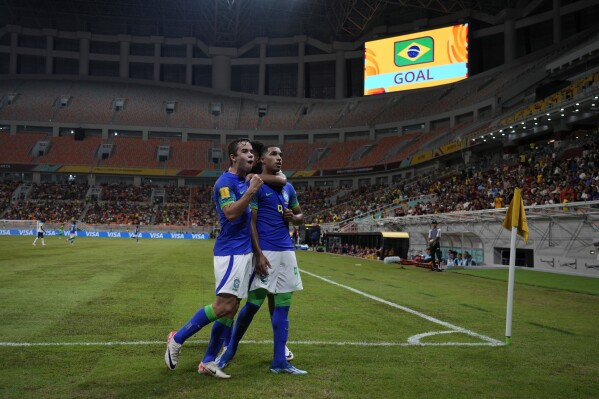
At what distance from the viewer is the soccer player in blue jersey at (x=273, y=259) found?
4898 mm

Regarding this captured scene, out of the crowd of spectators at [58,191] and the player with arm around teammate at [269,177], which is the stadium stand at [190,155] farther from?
the player with arm around teammate at [269,177]

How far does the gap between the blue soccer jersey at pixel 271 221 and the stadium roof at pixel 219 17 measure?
58638 millimetres

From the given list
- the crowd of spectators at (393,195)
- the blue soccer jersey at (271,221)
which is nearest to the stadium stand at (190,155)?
the crowd of spectators at (393,195)

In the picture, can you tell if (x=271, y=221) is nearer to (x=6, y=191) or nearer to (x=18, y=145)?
(x=6, y=191)

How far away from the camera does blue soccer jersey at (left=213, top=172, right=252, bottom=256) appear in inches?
188

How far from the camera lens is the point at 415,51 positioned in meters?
55.5

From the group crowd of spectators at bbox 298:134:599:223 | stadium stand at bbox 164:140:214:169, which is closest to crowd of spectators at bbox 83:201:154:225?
stadium stand at bbox 164:140:214:169

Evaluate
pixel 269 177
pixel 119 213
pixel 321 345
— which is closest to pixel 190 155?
pixel 119 213

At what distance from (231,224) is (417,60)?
55.1 meters

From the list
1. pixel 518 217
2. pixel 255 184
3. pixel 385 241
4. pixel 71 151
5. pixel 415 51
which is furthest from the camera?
pixel 71 151

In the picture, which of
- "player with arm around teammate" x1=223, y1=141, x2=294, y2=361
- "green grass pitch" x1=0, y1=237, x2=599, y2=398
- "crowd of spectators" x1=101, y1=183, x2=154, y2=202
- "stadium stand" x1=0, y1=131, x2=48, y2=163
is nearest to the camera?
"green grass pitch" x1=0, y1=237, x2=599, y2=398

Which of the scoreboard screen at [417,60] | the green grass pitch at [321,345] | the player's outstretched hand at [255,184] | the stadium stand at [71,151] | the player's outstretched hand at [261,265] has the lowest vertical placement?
the green grass pitch at [321,345]

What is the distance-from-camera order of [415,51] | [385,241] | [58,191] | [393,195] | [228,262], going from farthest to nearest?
[58,191] < [415,51] < [393,195] < [385,241] < [228,262]

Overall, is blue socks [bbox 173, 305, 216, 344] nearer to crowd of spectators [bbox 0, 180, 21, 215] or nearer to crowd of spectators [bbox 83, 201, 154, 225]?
crowd of spectators [bbox 83, 201, 154, 225]
